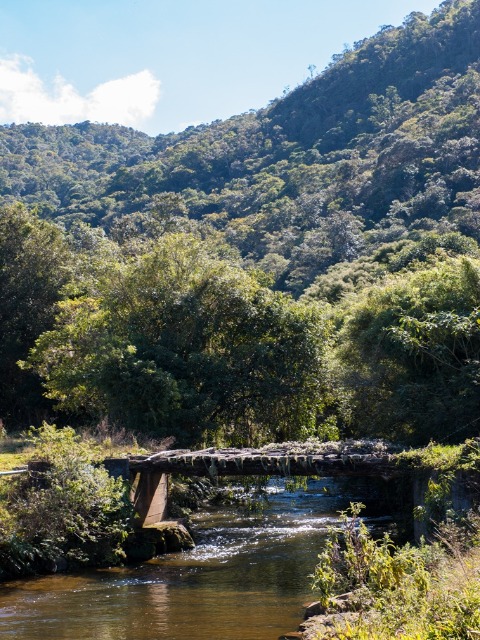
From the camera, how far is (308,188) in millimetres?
86312

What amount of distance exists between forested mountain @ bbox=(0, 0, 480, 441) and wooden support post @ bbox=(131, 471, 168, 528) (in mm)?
3266

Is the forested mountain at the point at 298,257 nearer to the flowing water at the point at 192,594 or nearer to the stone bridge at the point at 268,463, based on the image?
the stone bridge at the point at 268,463

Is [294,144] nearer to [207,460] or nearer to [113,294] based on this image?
[113,294]

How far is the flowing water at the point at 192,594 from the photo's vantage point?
44.8ft

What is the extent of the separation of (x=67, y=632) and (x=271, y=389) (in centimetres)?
1522

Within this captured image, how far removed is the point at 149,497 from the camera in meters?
22.4

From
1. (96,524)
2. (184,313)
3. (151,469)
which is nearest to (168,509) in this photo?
(151,469)

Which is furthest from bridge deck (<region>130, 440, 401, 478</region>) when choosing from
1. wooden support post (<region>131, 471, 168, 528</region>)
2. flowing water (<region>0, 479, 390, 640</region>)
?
flowing water (<region>0, 479, 390, 640</region>)

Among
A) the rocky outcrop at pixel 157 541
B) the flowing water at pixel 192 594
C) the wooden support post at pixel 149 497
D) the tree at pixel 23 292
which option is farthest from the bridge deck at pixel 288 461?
the tree at pixel 23 292

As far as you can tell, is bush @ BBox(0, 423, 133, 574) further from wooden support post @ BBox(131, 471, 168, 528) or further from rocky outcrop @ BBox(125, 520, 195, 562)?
wooden support post @ BBox(131, 471, 168, 528)

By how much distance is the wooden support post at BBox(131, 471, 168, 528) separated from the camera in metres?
21.8

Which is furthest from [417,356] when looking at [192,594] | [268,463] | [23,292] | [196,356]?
[23,292]

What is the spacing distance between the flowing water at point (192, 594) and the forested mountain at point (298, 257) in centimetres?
530

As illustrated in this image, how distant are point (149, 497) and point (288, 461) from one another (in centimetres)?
498
